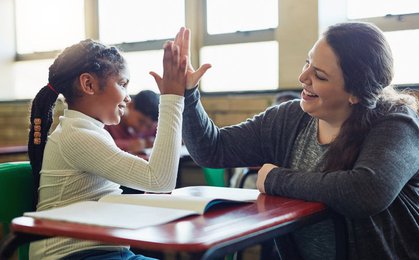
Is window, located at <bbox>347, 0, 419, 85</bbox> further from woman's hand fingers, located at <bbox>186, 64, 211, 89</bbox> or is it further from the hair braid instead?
the hair braid

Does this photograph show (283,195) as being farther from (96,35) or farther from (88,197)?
(96,35)

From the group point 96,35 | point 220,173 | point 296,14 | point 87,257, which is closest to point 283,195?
point 87,257

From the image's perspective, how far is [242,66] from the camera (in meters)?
3.68

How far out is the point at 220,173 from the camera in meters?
2.75

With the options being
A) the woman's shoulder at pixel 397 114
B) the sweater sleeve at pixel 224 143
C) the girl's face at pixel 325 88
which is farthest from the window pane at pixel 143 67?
the woman's shoulder at pixel 397 114

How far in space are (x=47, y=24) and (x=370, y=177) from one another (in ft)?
14.1

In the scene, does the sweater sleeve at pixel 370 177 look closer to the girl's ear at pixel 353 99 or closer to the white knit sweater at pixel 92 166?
the girl's ear at pixel 353 99

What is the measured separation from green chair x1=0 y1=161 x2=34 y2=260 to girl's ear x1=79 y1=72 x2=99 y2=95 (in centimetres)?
25

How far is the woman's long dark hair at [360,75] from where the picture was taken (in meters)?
1.42

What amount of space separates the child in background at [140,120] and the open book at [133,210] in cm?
241

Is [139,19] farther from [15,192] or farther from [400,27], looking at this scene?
[15,192]

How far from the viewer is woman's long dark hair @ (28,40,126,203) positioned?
156 centimetres

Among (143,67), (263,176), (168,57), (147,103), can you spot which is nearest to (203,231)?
(263,176)

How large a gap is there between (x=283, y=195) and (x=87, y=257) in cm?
49
